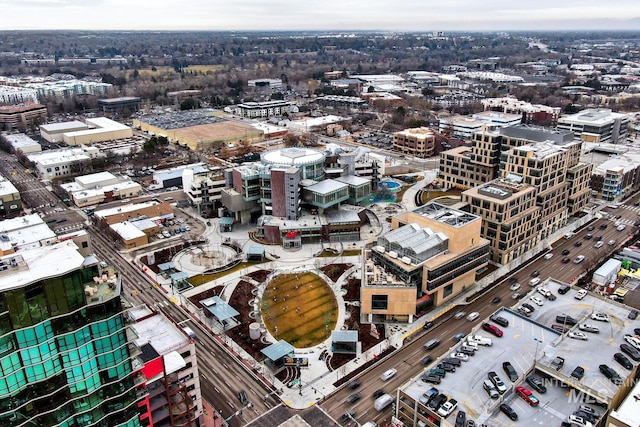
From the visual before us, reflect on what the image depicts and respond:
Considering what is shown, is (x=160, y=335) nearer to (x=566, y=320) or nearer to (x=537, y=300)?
(x=566, y=320)

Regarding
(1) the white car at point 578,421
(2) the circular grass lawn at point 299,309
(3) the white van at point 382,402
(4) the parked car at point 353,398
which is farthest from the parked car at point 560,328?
(2) the circular grass lawn at point 299,309

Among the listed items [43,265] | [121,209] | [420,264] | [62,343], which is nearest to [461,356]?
[420,264]

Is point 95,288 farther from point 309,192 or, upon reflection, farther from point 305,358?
point 309,192

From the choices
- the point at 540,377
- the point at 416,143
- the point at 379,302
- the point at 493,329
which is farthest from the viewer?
the point at 416,143

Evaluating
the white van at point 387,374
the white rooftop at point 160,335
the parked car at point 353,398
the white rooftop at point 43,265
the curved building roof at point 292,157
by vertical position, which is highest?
the white rooftop at point 43,265

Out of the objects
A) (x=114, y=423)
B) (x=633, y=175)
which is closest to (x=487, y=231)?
(x=633, y=175)

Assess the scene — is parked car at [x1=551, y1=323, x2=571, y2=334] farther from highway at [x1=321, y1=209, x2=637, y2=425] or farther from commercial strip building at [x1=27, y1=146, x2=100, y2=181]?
commercial strip building at [x1=27, y1=146, x2=100, y2=181]

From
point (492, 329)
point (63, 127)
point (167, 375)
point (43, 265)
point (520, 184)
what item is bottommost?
point (492, 329)

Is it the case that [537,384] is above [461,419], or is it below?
above

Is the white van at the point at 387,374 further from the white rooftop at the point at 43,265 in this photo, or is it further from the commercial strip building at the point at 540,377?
the white rooftop at the point at 43,265
